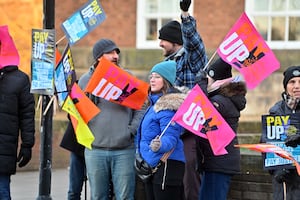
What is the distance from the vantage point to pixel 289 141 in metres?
6.36

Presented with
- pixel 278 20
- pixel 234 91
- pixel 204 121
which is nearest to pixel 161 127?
pixel 204 121

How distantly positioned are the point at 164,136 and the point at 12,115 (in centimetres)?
153

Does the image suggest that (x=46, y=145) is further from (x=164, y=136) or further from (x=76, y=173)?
(x=164, y=136)

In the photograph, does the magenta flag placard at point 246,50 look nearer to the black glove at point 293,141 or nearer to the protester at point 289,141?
the protester at point 289,141

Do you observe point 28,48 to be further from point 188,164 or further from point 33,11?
point 188,164

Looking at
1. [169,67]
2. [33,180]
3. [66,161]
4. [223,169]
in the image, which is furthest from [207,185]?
[66,161]

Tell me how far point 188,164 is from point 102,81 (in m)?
1.16

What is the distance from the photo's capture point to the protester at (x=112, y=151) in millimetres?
7539

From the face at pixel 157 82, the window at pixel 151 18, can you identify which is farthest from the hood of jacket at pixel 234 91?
the window at pixel 151 18

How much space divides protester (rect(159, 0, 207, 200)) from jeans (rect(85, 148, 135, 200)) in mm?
569

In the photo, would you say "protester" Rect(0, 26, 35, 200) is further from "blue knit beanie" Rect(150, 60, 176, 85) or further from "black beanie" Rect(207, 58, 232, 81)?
"black beanie" Rect(207, 58, 232, 81)

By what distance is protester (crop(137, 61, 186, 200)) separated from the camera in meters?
6.66

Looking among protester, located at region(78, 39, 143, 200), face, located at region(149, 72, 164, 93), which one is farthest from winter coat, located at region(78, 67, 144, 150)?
face, located at region(149, 72, 164, 93)

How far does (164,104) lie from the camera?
21.9 ft
